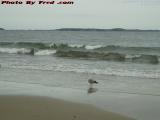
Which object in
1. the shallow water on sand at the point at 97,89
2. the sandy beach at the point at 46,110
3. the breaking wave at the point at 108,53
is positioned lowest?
the breaking wave at the point at 108,53

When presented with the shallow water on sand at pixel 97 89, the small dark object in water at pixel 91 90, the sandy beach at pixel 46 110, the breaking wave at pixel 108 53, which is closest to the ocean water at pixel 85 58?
the breaking wave at pixel 108 53

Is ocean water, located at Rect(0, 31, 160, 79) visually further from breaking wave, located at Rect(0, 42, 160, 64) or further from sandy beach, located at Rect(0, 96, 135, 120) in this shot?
sandy beach, located at Rect(0, 96, 135, 120)

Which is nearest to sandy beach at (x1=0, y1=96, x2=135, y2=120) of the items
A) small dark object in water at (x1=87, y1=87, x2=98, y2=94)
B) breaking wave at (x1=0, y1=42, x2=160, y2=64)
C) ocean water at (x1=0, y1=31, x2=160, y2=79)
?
small dark object in water at (x1=87, y1=87, x2=98, y2=94)

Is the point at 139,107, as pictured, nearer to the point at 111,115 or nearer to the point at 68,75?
the point at 111,115

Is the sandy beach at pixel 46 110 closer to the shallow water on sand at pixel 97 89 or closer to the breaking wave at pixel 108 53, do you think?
the shallow water on sand at pixel 97 89

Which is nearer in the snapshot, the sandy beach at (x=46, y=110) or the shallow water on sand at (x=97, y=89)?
the sandy beach at (x=46, y=110)

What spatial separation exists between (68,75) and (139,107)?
14.9 feet

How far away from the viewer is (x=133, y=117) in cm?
614

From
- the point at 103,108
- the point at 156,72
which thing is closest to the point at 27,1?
the point at 156,72

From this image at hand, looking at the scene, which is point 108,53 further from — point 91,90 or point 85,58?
point 91,90

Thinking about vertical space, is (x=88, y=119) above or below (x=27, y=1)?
below

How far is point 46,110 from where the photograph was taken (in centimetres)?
645

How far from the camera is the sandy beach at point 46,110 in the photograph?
6.00 metres

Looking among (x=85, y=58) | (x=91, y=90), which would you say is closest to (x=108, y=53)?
(x=85, y=58)
